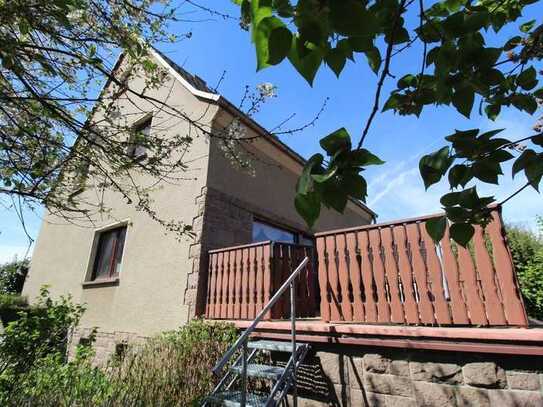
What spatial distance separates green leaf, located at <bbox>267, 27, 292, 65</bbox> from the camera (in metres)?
0.66

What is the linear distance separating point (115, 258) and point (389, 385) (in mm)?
6453

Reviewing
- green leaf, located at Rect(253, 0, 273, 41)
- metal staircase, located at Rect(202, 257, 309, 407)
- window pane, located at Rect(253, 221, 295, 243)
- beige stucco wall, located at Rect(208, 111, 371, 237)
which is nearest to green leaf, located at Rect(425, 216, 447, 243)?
green leaf, located at Rect(253, 0, 273, 41)

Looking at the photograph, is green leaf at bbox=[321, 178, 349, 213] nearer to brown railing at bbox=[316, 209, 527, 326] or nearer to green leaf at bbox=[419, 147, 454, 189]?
green leaf at bbox=[419, 147, 454, 189]

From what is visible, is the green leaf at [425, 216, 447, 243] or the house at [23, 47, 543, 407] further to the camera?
the house at [23, 47, 543, 407]

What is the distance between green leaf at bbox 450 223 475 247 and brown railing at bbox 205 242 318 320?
12.7ft

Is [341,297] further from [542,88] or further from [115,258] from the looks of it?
[115,258]

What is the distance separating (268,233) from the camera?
7184mm

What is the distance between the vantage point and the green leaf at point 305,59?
71 centimetres

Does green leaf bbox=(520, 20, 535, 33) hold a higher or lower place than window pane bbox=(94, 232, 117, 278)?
lower

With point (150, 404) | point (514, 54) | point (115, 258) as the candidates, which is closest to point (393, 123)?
point (514, 54)

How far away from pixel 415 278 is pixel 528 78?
8.16ft

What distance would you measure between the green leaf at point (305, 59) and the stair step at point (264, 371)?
3.26 m

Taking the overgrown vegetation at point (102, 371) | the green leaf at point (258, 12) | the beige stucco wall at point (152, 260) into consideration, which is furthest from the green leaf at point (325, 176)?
the beige stucco wall at point (152, 260)

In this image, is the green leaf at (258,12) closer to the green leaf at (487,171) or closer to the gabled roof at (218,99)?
the green leaf at (487,171)
